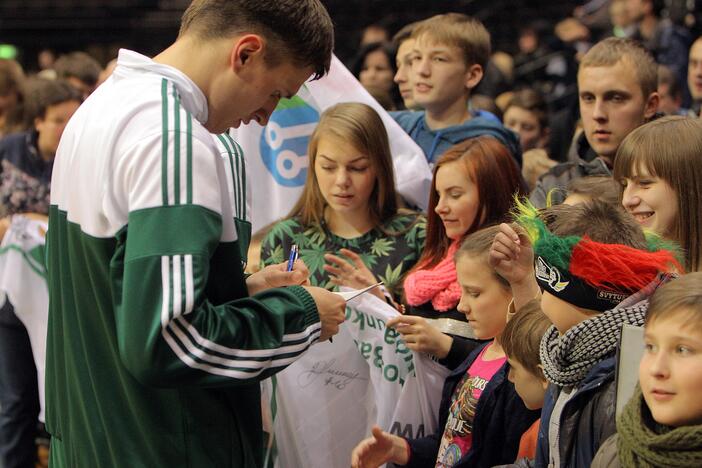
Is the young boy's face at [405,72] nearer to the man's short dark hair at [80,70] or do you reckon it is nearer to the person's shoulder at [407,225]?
the person's shoulder at [407,225]

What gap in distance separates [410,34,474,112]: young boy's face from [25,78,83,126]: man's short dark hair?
2065 mm

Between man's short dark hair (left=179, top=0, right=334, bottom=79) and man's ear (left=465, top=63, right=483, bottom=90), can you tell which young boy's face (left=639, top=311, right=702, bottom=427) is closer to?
man's short dark hair (left=179, top=0, right=334, bottom=79)

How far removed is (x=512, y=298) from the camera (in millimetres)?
3459

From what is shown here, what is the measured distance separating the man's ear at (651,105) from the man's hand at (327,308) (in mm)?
2342

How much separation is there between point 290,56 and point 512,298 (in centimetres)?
130

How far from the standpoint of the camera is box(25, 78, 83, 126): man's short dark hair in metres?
5.96

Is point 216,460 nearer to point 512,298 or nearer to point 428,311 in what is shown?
point 512,298

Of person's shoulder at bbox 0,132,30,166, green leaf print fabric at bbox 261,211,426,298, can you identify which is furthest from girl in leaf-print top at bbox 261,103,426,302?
person's shoulder at bbox 0,132,30,166

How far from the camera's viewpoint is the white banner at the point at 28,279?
5.42 metres

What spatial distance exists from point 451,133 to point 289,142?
764 millimetres

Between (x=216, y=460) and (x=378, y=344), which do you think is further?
(x=378, y=344)

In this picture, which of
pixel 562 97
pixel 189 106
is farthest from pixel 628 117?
pixel 562 97

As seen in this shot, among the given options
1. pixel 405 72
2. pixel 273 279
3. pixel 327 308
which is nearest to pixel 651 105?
pixel 405 72

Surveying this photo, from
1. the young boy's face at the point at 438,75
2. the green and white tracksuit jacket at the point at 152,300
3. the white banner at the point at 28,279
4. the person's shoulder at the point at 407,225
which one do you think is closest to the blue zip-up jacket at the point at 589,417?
the green and white tracksuit jacket at the point at 152,300
